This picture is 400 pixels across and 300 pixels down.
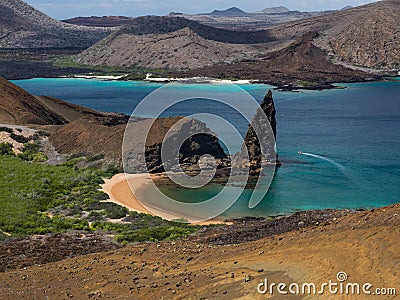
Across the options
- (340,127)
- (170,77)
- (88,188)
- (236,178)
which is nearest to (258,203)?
(236,178)

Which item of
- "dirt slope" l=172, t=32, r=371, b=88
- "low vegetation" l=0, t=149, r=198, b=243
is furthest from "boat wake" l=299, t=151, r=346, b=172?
"dirt slope" l=172, t=32, r=371, b=88

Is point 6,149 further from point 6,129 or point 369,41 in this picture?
point 369,41

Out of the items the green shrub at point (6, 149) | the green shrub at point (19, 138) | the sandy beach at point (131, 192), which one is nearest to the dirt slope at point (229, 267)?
the sandy beach at point (131, 192)

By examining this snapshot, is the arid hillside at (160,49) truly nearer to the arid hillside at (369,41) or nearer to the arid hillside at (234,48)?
the arid hillside at (234,48)

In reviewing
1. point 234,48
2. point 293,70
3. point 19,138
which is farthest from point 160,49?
point 19,138

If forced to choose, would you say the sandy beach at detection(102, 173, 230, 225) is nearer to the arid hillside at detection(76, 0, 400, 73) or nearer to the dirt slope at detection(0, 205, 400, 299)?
the dirt slope at detection(0, 205, 400, 299)
